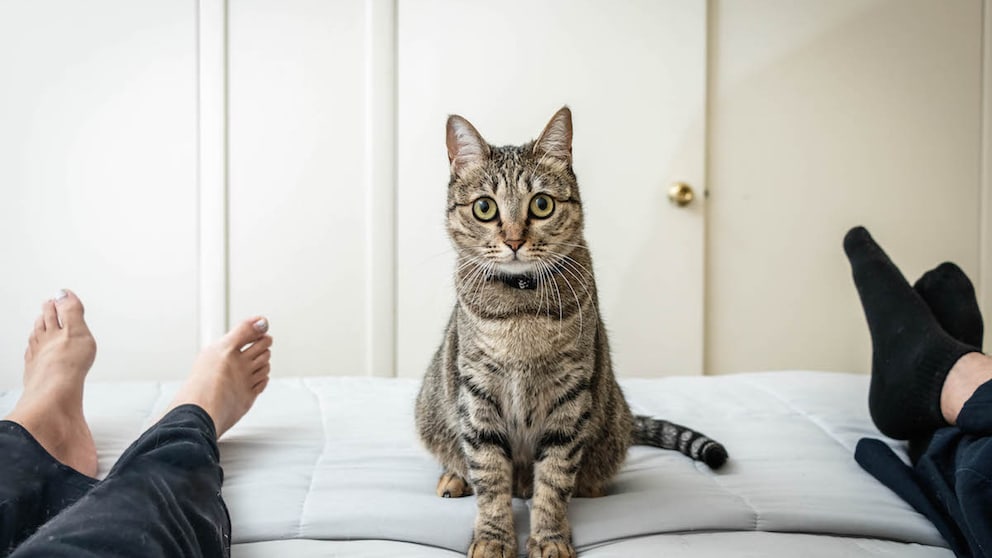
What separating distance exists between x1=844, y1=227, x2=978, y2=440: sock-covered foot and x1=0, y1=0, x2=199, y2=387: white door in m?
1.88

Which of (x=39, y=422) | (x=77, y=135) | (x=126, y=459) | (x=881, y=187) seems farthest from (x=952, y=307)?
(x=77, y=135)

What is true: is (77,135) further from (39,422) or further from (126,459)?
(126,459)

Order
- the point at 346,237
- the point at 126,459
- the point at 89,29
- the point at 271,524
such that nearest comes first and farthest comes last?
the point at 126,459 → the point at 271,524 → the point at 89,29 → the point at 346,237

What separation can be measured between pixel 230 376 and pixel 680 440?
2.66ft

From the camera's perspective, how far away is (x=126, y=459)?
33.6 inches

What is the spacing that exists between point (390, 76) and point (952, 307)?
165 cm

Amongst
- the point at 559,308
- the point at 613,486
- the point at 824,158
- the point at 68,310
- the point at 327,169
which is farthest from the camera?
the point at 824,158

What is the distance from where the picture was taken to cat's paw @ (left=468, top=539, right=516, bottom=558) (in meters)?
0.96

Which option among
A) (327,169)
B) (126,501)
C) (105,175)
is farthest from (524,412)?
(105,175)

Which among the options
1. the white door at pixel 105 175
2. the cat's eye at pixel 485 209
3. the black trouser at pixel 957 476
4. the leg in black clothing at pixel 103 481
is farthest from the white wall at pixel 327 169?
the black trouser at pixel 957 476

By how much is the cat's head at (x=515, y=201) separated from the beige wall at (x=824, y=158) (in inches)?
62.4

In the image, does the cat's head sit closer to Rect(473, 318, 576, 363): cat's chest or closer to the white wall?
Rect(473, 318, 576, 363): cat's chest

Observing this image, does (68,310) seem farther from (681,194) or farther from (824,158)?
(824,158)

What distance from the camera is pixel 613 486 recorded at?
121 centimetres
